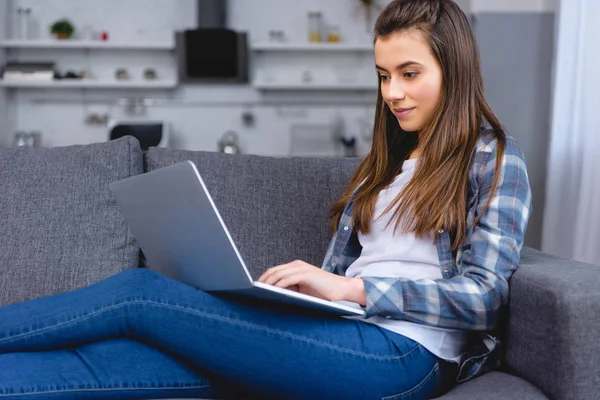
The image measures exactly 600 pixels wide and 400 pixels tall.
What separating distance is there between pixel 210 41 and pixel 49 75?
1201 millimetres

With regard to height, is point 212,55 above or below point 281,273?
above

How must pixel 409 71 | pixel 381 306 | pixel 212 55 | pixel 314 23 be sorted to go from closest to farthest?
pixel 381 306 < pixel 409 71 < pixel 212 55 < pixel 314 23

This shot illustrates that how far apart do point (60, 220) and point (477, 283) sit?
97cm

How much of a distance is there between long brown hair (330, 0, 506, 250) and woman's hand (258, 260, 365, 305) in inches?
7.6

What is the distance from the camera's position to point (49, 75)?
17.5 ft

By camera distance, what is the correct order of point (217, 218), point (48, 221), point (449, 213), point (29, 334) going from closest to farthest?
point (217, 218) < point (29, 334) < point (449, 213) < point (48, 221)

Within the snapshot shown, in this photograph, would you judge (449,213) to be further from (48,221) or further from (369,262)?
(48,221)

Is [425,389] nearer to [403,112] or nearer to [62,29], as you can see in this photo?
[403,112]

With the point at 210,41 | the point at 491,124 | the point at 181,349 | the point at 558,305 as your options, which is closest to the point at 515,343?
the point at 558,305

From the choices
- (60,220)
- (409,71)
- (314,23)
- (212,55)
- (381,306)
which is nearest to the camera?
(381,306)

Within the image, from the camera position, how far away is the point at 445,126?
137cm

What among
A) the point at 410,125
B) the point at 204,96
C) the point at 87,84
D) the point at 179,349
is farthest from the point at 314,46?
the point at 179,349

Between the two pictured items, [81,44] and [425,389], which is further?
[81,44]

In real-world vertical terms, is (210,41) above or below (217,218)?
above
